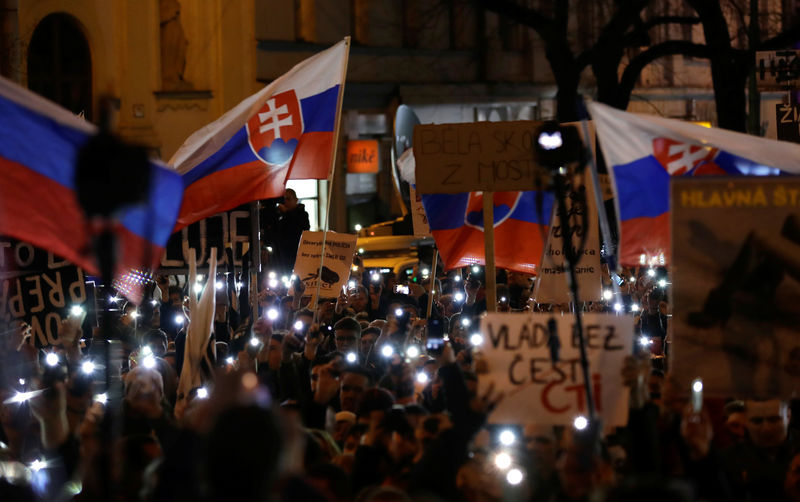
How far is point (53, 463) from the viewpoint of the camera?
22.9ft

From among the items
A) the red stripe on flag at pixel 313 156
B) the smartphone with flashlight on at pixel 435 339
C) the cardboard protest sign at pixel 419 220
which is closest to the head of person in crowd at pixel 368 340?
the smartphone with flashlight on at pixel 435 339

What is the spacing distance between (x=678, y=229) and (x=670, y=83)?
112 ft

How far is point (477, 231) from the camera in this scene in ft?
38.2

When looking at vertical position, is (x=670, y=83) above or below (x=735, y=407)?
above

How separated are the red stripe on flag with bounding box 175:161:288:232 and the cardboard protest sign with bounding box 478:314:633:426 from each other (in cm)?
457

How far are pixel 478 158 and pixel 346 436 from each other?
9.26 feet

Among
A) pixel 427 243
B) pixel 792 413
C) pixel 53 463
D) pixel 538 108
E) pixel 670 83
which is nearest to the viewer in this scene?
pixel 53 463

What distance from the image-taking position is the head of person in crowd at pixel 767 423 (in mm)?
7000

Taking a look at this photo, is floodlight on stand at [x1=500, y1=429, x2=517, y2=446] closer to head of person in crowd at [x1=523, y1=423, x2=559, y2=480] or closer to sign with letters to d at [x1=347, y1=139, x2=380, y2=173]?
head of person in crowd at [x1=523, y1=423, x2=559, y2=480]

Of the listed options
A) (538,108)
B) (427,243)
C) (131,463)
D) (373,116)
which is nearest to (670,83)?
(538,108)

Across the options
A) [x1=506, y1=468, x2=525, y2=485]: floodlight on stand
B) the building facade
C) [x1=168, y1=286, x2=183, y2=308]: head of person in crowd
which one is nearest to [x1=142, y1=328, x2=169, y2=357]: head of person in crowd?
[x1=168, y1=286, x2=183, y2=308]: head of person in crowd

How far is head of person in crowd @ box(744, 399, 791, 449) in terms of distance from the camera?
7.00 meters

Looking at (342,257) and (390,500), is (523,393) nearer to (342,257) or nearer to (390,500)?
(390,500)

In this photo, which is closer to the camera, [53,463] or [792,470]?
[792,470]
